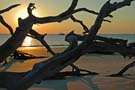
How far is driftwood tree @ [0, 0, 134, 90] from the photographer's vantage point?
5188 millimetres

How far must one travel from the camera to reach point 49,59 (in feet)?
17.6

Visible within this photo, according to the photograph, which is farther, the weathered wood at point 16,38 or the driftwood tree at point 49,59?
the weathered wood at point 16,38

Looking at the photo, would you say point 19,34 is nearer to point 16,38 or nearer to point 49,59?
point 16,38

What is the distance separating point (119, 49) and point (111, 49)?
419mm

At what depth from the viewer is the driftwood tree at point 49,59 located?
5188mm

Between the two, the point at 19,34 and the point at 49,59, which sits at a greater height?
the point at 19,34

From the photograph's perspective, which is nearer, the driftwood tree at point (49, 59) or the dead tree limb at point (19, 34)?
the driftwood tree at point (49, 59)

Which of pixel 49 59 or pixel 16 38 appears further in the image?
pixel 16 38

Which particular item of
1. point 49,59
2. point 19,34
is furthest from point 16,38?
point 49,59

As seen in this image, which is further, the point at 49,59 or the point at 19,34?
the point at 19,34

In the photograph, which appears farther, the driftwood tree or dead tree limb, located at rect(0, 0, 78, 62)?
dead tree limb, located at rect(0, 0, 78, 62)

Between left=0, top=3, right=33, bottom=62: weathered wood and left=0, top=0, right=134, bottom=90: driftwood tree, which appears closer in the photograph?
left=0, top=0, right=134, bottom=90: driftwood tree

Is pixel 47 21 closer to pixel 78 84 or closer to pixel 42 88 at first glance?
pixel 42 88

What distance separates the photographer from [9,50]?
18.5ft
